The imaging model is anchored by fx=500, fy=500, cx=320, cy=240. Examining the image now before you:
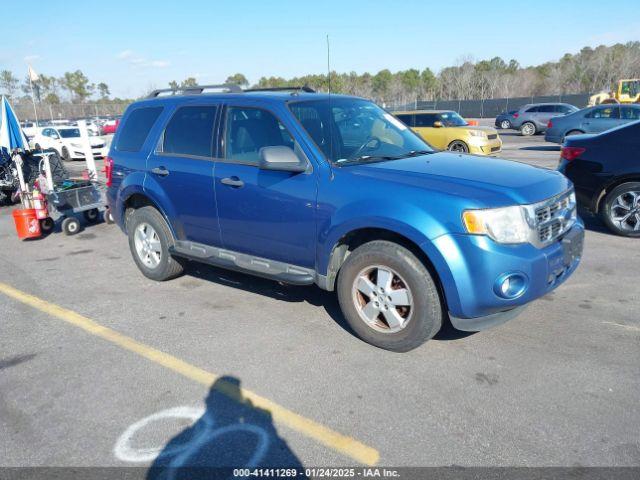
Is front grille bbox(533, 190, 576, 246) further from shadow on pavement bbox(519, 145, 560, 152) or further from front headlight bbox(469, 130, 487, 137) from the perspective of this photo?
shadow on pavement bbox(519, 145, 560, 152)

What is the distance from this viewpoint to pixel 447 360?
3.69 meters

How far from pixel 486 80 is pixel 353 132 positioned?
76572 millimetres

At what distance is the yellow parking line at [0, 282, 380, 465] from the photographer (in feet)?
9.14

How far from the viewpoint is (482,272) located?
3307 mm

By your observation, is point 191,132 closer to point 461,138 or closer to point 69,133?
point 461,138

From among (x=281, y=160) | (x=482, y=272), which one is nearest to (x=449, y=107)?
(x=281, y=160)

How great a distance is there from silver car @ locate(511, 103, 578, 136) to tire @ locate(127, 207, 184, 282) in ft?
79.9

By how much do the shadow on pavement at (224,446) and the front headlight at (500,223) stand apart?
1.81 m

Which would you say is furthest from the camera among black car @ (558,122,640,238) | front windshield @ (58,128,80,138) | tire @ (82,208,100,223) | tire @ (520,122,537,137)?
tire @ (520,122,537,137)

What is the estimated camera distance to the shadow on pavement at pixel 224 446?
8.77ft

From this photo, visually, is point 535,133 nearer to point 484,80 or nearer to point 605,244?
point 605,244

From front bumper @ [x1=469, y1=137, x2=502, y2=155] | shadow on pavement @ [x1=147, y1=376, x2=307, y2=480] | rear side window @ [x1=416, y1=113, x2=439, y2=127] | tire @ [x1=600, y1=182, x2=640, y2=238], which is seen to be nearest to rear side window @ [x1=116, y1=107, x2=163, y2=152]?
shadow on pavement @ [x1=147, y1=376, x2=307, y2=480]

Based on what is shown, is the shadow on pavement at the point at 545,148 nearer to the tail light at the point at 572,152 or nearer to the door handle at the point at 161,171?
the tail light at the point at 572,152

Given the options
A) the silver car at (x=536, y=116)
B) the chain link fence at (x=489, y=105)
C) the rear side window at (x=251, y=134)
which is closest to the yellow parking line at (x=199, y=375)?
the rear side window at (x=251, y=134)
